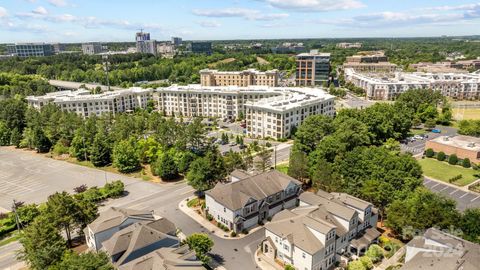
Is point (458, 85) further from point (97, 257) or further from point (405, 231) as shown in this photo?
point (97, 257)

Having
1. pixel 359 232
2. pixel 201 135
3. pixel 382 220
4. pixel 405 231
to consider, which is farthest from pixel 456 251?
pixel 201 135

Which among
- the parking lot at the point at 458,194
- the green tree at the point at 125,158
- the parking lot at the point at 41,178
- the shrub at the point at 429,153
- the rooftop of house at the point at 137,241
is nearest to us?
the rooftop of house at the point at 137,241

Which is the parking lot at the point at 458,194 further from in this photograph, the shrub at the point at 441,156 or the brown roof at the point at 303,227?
the brown roof at the point at 303,227

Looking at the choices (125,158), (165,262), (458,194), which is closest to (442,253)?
(165,262)

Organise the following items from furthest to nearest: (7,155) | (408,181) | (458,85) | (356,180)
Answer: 1. (458,85)
2. (7,155)
3. (356,180)
4. (408,181)

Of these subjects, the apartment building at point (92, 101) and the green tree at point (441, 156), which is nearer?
the green tree at point (441, 156)

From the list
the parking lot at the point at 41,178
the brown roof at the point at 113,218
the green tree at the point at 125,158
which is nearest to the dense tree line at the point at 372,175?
the brown roof at the point at 113,218
